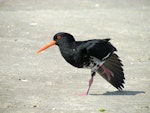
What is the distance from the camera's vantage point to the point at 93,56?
1035cm

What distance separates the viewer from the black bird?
1016 centimetres

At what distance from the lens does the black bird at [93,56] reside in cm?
1016

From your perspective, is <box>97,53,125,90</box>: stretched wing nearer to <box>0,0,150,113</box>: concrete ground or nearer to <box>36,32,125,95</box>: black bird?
<box>36,32,125,95</box>: black bird

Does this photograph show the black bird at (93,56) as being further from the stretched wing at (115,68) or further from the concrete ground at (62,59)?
the concrete ground at (62,59)

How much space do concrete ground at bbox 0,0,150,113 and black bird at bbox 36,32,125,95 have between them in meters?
0.30

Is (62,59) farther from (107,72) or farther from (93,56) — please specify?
(93,56)

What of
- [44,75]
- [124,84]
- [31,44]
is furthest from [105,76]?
[31,44]

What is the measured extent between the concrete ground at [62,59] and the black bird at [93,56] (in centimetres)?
30

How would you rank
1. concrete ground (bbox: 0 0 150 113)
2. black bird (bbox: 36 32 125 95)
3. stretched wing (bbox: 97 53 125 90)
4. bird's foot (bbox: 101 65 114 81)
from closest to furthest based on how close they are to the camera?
concrete ground (bbox: 0 0 150 113)
black bird (bbox: 36 32 125 95)
bird's foot (bbox: 101 65 114 81)
stretched wing (bbox: 97 53 125 90)

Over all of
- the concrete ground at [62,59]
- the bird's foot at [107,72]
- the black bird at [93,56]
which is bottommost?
the concrete ground at [62,59]

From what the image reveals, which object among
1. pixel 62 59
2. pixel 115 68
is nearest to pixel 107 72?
pixel 115 68

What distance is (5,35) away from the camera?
1630cm

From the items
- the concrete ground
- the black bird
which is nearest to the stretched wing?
the black bird

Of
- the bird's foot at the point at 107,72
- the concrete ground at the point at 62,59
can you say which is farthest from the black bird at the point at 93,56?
the concrete ground at the point at 62,59
